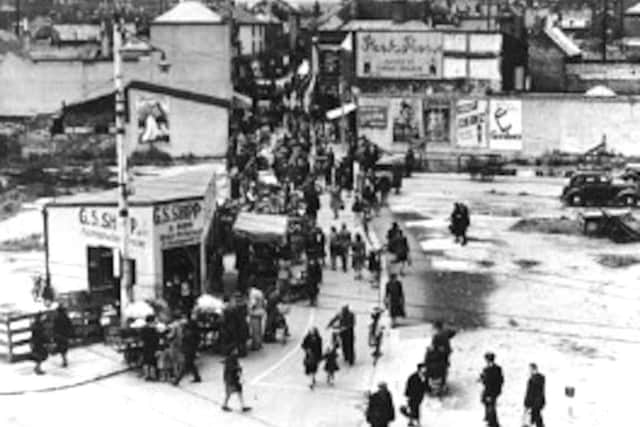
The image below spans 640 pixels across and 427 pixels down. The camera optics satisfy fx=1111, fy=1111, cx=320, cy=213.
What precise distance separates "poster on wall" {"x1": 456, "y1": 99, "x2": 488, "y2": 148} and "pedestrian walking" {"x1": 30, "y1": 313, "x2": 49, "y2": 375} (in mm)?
34638

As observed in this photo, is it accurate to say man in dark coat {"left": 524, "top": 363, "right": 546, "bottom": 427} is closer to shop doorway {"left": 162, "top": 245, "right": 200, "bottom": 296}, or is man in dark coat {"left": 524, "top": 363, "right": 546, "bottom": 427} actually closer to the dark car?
shop doorway {"left": 162, "top": 245, "right": 200, "bottom": 296}

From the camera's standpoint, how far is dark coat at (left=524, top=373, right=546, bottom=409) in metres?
18.3

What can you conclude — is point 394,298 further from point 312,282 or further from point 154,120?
point 154,120

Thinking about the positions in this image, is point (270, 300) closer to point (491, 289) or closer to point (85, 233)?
point (85, 233)

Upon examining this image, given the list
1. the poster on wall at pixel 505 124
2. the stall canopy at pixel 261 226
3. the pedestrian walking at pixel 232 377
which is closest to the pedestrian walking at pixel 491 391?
the pedestrian walking at pixel 232 377

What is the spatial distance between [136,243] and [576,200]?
2234 cm

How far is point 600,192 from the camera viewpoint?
1642 inches

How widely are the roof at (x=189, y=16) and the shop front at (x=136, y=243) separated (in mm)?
37416

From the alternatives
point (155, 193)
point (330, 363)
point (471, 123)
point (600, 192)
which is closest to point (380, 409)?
point (330, 363)

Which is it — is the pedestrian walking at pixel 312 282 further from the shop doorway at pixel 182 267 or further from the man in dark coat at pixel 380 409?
the man in dark coat at pixel 380 409

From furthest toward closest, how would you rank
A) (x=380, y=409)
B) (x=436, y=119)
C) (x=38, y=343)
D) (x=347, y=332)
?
(x=436, y=119) < (x=347, y=332) < (x=38, y=343) < (x=380, y=409)

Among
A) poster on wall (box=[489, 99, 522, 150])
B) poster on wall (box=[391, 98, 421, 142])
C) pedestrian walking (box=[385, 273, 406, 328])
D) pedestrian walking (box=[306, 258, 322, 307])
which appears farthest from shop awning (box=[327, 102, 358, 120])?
pedestrian walking (box=[385, 273, 406, 328])

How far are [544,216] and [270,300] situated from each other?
18616 millimetres

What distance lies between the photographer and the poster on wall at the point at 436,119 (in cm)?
5431
